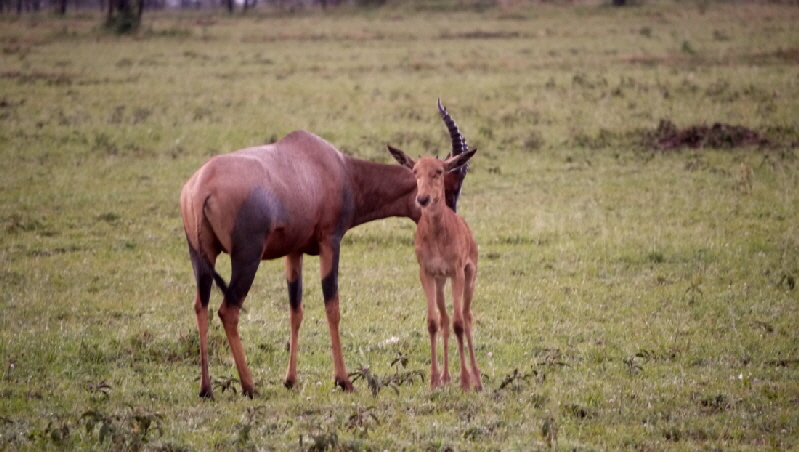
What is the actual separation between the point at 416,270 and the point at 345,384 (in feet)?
14.3

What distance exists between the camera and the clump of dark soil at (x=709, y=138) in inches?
752

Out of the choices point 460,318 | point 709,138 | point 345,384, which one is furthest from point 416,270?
point 709,138

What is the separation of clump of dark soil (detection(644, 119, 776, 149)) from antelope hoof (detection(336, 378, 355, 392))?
1229 centimetres

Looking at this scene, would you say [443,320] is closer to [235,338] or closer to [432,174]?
[432,174]

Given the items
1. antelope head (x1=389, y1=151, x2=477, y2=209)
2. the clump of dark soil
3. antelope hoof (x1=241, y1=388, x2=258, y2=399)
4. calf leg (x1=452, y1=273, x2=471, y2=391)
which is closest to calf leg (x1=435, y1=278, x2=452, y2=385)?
calf leg (x1=452, y1=273, x2=471, y2=391)

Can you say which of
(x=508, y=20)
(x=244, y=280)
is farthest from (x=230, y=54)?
(x=244, y=280)

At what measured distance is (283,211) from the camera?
821 centimetres

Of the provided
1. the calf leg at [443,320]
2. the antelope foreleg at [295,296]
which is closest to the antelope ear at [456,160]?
the calf leg at [443,320]

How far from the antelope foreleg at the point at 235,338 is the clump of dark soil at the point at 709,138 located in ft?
42.4

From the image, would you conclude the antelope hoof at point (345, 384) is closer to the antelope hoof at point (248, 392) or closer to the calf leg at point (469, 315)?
the antelope hoof at point (248, 392)

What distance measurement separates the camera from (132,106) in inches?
967

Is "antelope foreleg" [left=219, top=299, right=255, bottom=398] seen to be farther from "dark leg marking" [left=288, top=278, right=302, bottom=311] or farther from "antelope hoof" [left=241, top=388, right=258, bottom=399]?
"dark leg marking" [left=288, top=278, right=302, bottom=311]

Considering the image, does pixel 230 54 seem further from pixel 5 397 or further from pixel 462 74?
pixel 5 397

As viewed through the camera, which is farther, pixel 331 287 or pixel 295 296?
pixel 295 296
